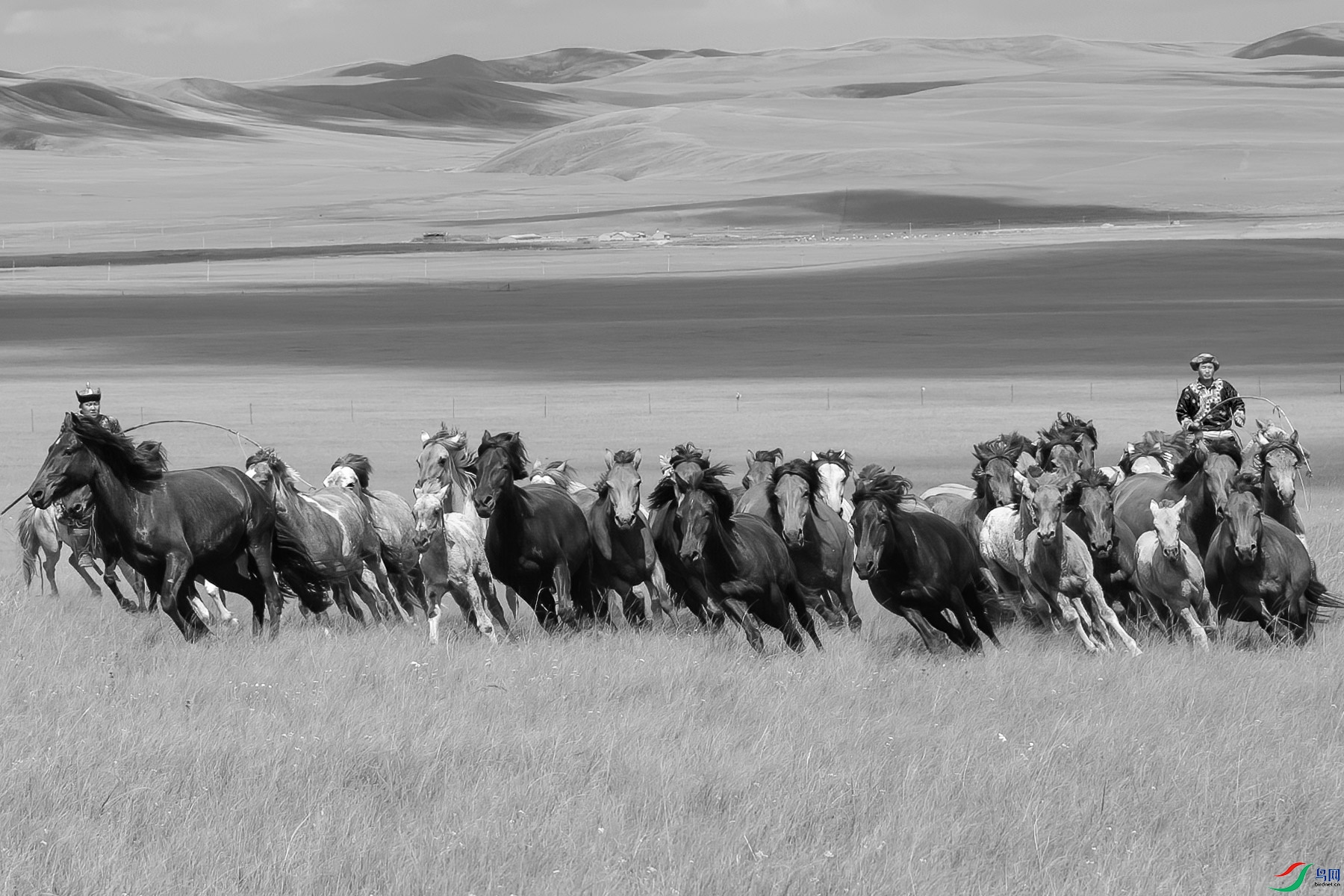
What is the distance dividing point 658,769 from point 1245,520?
16.0 ft

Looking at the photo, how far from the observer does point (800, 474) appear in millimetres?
12016

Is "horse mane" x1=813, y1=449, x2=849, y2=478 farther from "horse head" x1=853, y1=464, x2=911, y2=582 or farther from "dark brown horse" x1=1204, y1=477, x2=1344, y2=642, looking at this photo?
"dark brown horse" x1=1204, y1=477, x2=1344, y2=642

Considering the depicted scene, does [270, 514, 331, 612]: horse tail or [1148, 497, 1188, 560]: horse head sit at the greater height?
[1148, 497, 1188, 560]: horse head

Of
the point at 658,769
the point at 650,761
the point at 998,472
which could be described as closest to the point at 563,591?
the point at 998,472

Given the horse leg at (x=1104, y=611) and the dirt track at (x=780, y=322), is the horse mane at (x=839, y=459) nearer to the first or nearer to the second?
the horse leg at (x=1104, y=611)

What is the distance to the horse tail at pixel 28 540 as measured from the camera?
50.6 ft

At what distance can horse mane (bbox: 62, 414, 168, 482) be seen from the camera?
11398mm

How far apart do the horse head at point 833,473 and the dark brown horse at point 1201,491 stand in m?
2.26

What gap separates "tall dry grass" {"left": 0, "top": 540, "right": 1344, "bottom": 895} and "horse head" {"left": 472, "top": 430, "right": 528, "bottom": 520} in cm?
118

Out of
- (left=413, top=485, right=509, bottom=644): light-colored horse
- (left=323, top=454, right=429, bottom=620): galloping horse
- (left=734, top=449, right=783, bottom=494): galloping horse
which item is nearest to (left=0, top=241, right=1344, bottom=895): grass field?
(left=413, top=485, right=509, bottom=644): light-colored horse

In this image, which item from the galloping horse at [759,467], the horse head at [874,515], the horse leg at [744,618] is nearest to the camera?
the horse head at [874,515]

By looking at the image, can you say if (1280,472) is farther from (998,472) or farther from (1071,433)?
(1071,433)

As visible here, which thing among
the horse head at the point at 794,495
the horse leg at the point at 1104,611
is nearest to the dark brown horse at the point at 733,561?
the horse head at the point at 794,495

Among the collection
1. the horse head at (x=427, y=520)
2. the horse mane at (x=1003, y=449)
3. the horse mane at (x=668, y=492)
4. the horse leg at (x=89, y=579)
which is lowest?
the horse leg at (x=89, y=579)
